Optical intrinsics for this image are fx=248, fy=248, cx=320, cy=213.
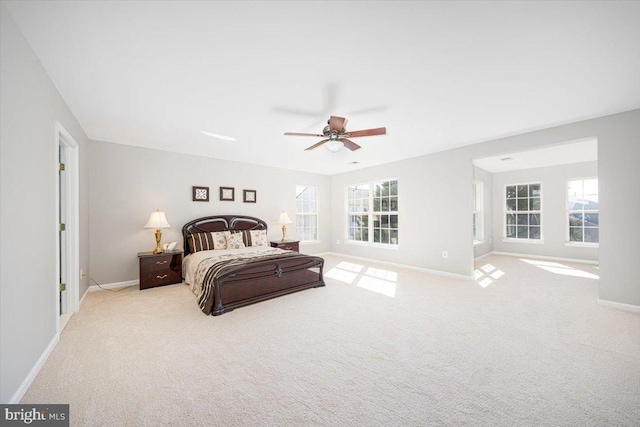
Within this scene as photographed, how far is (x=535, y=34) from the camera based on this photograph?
1766 mm

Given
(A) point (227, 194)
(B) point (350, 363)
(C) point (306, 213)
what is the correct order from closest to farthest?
(B) point (350, 363) → (A) point (227, 194) → (C) point (306, 213)

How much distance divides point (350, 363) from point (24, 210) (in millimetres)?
2646

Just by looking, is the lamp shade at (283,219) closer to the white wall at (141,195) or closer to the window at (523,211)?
the white wall at (141,195)

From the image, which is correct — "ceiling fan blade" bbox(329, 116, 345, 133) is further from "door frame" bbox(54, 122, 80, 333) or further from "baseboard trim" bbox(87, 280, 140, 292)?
"baseboard trim" bbox(87, 280, 140, 292)

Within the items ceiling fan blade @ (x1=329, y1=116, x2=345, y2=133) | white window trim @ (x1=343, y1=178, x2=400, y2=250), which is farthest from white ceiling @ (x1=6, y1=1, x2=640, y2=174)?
white window trim @ (x1=343, y1=178, x2=400, y2=250)

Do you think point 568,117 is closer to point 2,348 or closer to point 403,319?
point 403,319

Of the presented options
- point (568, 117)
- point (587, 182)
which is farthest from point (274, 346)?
point (587, 182)

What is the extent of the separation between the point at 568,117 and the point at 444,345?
337cm

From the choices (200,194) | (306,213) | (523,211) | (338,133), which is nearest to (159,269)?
(200,194)

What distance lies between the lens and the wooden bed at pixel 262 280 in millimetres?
3073

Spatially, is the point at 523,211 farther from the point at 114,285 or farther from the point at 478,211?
the point at 114,285

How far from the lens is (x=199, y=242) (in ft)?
15.2

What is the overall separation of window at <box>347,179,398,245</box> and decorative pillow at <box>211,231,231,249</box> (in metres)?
3.41

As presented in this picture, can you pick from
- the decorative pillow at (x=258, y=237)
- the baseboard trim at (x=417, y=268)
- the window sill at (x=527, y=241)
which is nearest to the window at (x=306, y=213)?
the baseboard trim at (x=417, y=268)
